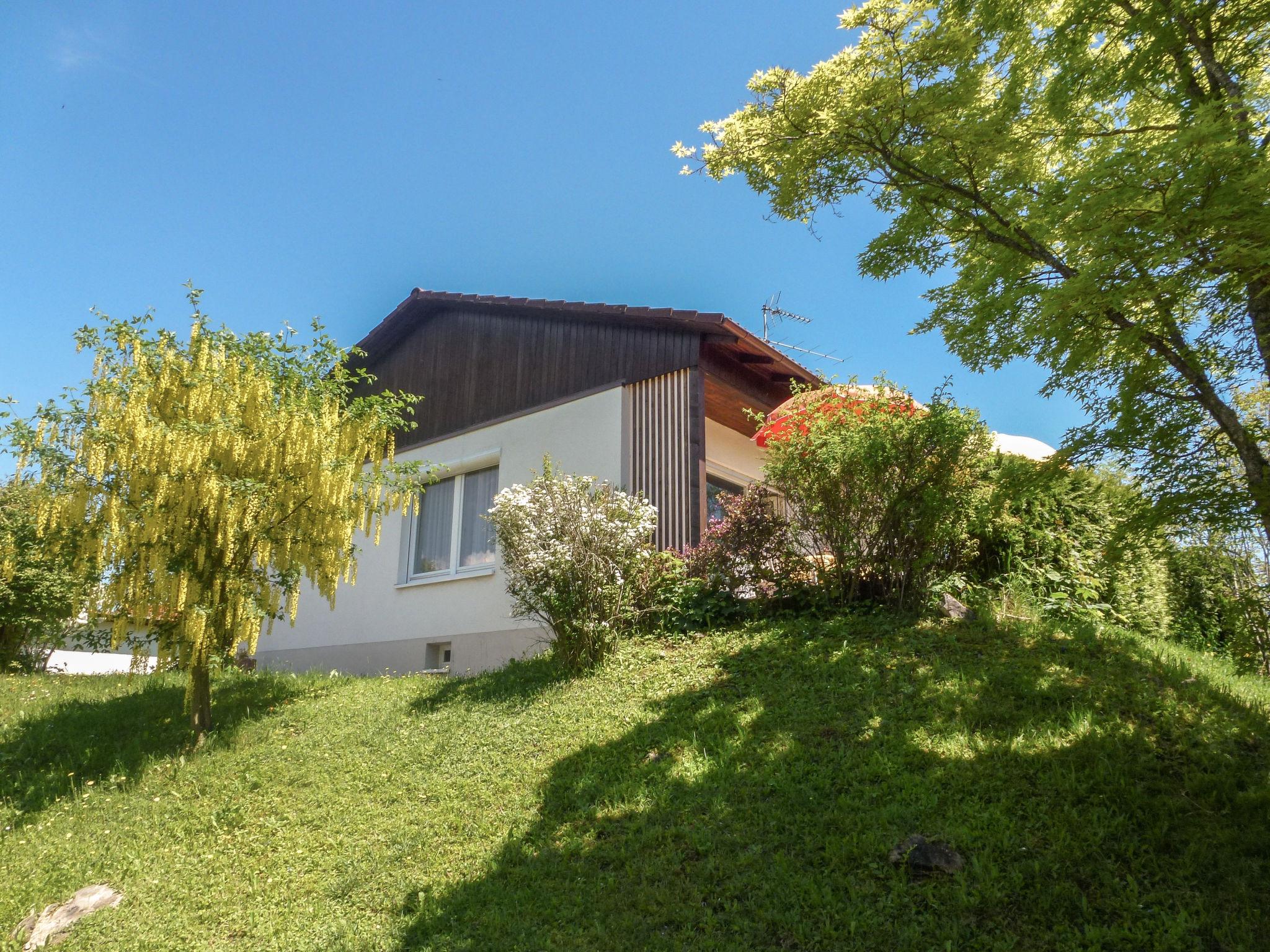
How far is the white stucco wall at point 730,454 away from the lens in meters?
12.8

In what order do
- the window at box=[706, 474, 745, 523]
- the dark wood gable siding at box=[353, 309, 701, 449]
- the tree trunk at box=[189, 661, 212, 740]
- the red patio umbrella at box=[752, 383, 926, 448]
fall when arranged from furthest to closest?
the window at box=[706, 474, 745, 523], the dark wood gable siding at box=[353, 309, 701, 449], the tree trunk at box=[189, 661, 212, 740], the red patio umbrella at box=[752, 383, 926, 448]

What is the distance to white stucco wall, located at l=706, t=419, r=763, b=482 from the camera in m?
12.8

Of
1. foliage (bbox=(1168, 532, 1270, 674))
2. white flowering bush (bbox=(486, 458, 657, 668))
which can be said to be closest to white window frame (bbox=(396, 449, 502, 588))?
white flowering bush (bbox=(486, 458, 657, 668))

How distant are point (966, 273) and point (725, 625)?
4453 mm

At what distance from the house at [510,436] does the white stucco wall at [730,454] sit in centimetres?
3

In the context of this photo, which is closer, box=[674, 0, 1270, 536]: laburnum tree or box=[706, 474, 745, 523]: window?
box=[674, 0, 1270, 536]: laburnum tree

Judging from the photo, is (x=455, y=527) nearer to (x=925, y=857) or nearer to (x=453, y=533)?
(x=453, y=533)

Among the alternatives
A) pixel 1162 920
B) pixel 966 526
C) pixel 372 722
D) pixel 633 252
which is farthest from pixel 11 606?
pixel 1162 920

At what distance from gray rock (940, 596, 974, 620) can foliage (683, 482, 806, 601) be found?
1479 mm

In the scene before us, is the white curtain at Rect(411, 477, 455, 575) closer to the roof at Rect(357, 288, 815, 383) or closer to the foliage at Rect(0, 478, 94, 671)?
the roof at Rect(357, 288, 815, 383)

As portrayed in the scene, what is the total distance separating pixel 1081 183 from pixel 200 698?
909 centimetres

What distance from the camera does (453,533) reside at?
1321cm

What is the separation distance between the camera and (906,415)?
7.91 meters

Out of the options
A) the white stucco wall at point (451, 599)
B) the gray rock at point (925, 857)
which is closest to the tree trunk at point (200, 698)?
the white stucco wall at point (451, 599)
